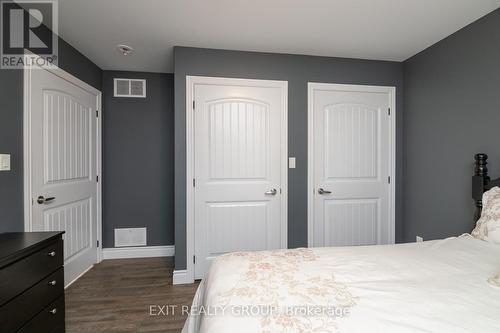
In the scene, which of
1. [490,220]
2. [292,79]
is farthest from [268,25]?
[490,220]

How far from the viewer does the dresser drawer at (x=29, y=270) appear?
116 cm

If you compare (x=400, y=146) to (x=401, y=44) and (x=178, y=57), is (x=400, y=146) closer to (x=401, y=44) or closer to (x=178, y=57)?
(x=401, y=44)

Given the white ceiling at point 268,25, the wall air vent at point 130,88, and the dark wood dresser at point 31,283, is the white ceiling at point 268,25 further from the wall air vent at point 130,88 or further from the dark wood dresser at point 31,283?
the dark wood dresser at point 31,283

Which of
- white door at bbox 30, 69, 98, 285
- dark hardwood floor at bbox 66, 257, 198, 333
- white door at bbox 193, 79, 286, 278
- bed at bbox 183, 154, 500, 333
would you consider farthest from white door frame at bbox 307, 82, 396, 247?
white door at bbox 30, 69, 98, 285

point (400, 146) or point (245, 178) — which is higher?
point (400, 146)

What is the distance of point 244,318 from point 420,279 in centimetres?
80

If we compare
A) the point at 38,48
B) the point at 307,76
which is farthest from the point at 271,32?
the point at 38,48

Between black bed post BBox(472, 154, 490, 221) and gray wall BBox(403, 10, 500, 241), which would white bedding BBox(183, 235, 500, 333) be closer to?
black bed post BBox(472, 154, 490, 221)

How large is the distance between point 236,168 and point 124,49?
1.69 metres

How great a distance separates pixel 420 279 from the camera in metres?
1.07

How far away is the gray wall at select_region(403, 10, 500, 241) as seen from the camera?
6.49ft

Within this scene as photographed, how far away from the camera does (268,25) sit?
213 cm

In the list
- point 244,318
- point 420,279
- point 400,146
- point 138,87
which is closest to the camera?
point 244,318

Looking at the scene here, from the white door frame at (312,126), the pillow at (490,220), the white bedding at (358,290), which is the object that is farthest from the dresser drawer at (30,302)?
the pillow at (490,220)
